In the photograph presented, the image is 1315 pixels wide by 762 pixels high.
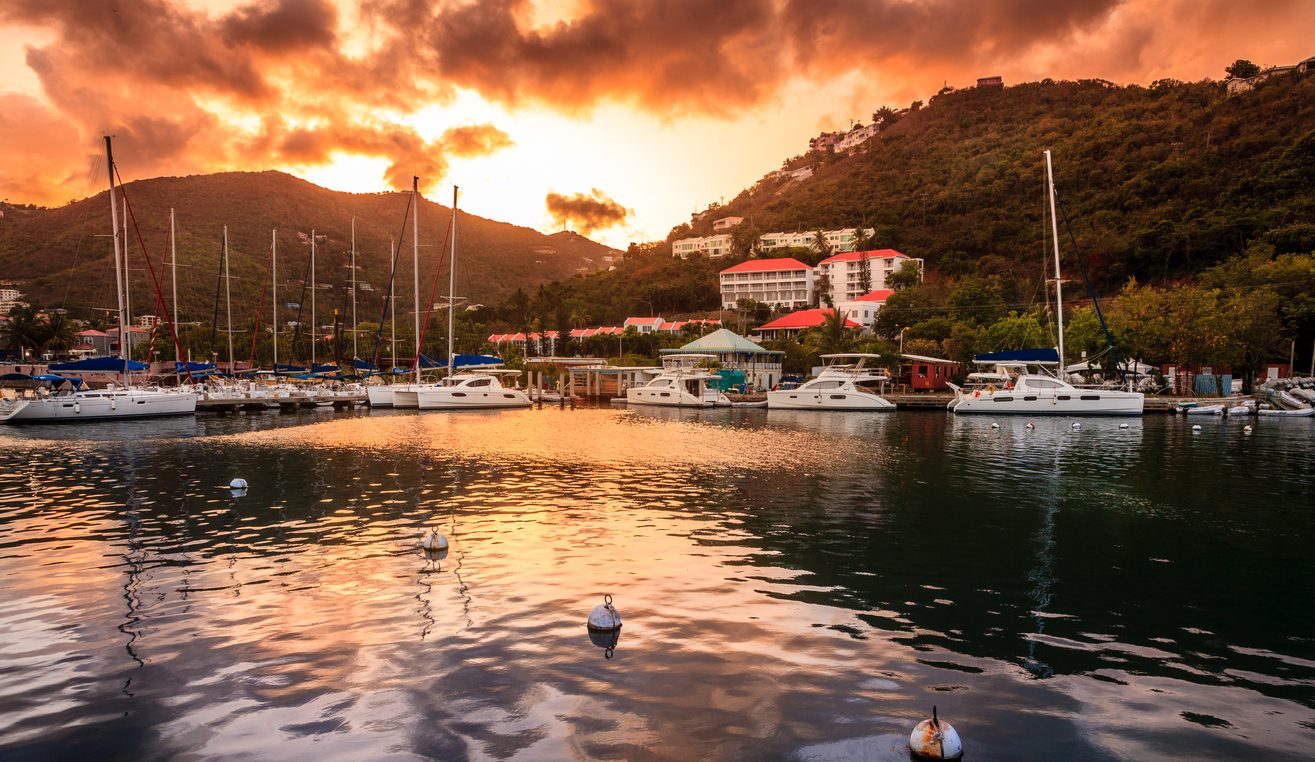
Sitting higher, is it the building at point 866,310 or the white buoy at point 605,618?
the building at point 866,310

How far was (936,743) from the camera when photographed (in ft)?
22.3

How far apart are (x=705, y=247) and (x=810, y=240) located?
112 ft

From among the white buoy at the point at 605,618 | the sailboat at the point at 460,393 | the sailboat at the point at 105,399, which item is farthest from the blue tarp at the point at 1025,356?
the sailboat at the point at 105,399

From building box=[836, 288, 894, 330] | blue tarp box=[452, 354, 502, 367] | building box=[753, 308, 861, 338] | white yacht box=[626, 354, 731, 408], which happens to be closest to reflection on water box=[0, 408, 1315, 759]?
blue tarp box=[452, 354, 502, 367]

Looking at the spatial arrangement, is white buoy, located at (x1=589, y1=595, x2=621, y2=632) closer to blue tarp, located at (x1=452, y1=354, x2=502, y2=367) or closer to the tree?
blue tarp, located at (x1=452, y1=354, x2=502, y2=367)

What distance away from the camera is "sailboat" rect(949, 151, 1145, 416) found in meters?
51.3

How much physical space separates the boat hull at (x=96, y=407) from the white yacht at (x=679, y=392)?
3772cm

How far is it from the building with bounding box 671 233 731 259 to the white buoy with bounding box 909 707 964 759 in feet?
551

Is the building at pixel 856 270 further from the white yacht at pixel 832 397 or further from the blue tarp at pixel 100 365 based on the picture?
the blue tarp at pixel 100 365

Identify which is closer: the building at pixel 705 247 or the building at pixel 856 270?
the building at pixel 856 270

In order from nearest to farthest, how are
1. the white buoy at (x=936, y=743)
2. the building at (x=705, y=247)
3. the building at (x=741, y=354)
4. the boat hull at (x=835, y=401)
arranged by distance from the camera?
the white buoy at (x=936, y=743), the boat hull at (x=835, y=401), the building at (x=741, y=354), the building at (x=705, y=247)

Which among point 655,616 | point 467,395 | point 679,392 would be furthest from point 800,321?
point 655,616

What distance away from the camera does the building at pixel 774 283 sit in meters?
126

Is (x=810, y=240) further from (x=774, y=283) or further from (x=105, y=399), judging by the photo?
(x=105, y=399)
